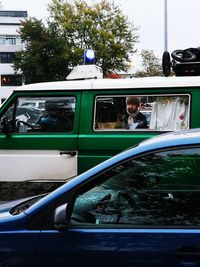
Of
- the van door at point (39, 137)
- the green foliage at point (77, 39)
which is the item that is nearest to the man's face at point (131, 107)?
the van door at point (39, 137)

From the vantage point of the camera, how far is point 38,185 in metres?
6.61

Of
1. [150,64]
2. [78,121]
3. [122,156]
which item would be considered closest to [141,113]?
[78,121]

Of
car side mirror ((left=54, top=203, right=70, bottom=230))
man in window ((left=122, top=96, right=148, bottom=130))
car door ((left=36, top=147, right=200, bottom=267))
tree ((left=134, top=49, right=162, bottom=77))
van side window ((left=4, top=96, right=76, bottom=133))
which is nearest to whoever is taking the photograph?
car door ((left=36, top=147, right=200, bottom=267))

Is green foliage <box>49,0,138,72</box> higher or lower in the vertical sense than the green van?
higher

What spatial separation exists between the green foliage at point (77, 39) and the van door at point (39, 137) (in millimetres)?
38199

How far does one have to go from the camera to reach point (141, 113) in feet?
21.2

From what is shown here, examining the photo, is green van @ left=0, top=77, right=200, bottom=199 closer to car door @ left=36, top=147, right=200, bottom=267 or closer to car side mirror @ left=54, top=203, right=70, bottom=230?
car door @ left=36, top=147, right=200, bottom=267

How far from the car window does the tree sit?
1962 inches

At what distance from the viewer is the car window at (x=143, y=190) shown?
296cm

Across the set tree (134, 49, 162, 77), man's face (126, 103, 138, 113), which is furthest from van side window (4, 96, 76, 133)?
tree (134, 49, 162, 77)

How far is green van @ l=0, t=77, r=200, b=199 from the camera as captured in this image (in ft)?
20.9

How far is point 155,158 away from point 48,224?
0.72 m

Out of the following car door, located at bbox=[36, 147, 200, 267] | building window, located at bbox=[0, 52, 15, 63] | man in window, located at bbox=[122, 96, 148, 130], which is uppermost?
building window, located at bbox=[0, 52, 15, 63]

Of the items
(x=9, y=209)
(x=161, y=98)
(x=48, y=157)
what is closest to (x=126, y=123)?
(x=161, y=98)
